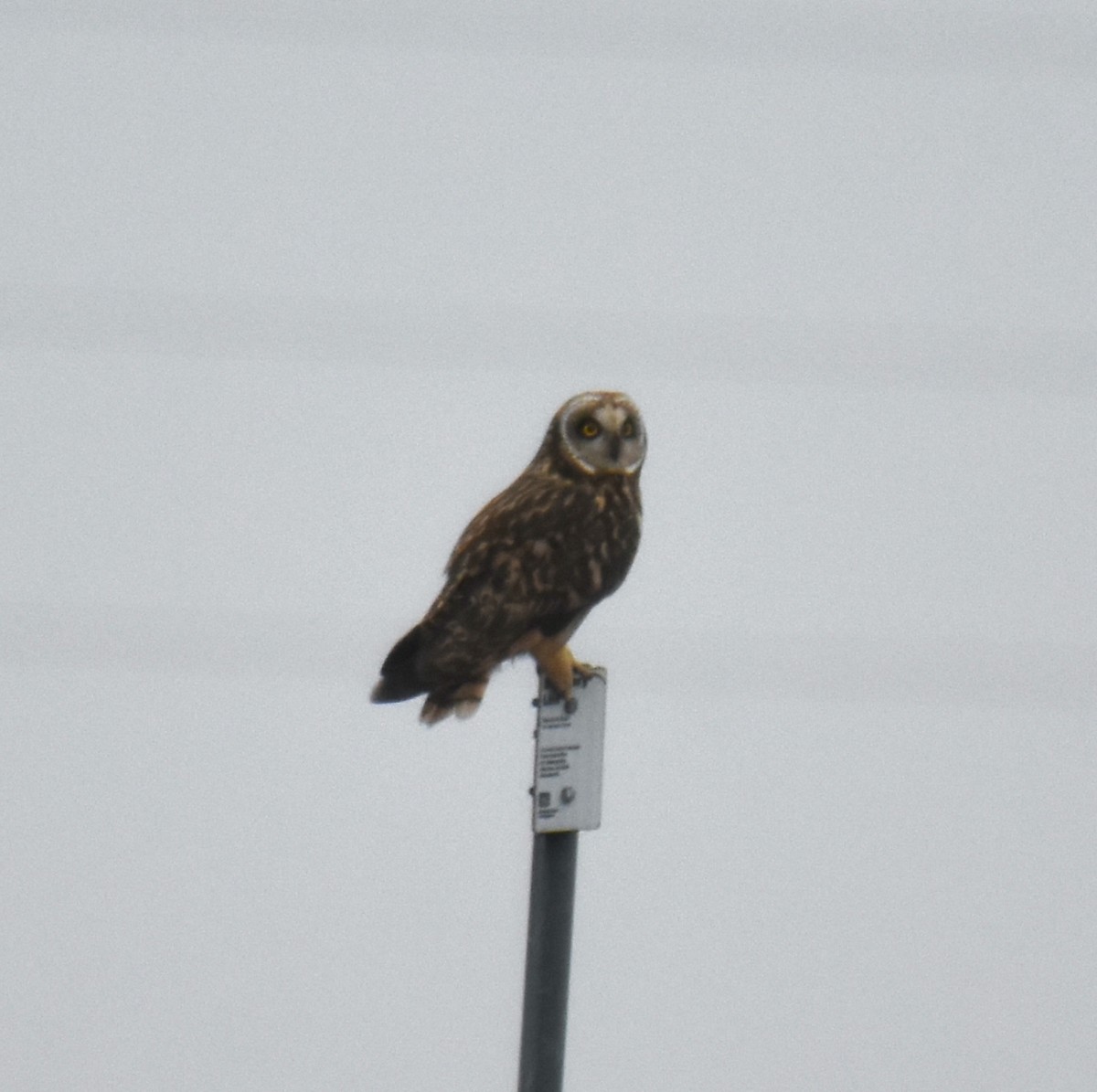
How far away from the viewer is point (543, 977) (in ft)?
14.0

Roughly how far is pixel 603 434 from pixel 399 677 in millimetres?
1159

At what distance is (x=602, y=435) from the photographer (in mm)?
6391

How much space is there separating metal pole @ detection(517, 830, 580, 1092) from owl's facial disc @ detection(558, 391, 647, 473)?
226cm

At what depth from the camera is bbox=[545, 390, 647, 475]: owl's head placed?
6.38 m

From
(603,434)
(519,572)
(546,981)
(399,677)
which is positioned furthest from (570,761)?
(603,434)

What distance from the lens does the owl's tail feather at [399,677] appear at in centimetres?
565

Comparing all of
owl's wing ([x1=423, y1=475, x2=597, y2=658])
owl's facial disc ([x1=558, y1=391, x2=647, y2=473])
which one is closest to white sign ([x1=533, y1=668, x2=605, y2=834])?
owl's wing ([x1=423, y1=475, x2=597, y2=658])

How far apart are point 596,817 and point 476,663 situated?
136 centimetres

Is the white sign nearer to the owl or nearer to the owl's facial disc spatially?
the owl

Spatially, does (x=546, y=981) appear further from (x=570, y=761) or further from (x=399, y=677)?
(x=399, y=677)

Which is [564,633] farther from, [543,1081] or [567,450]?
[543,1081]

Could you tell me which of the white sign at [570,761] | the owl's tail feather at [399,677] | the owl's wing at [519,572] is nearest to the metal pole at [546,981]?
the white sign at [570,761]

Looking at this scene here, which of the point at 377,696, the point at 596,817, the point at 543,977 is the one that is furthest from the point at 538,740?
the point at 377,696

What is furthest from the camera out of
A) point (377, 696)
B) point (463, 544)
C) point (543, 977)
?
point (463, 544)
